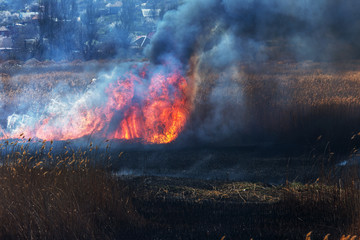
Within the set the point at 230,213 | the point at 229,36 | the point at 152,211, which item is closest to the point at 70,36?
the point at 229,36

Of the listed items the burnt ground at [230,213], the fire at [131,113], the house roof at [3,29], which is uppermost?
the burnt ground at [230,213]

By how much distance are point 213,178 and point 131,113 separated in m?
5.01

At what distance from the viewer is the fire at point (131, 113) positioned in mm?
13781

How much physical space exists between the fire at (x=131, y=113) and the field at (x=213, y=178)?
83cm

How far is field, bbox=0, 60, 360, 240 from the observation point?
6.00m

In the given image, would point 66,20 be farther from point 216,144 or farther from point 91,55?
point 216,144

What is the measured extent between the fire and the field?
827 millimetres

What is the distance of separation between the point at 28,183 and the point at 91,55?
29.2 meters

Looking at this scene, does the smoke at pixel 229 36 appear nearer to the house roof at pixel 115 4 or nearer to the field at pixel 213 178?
the field at pixel 213 178

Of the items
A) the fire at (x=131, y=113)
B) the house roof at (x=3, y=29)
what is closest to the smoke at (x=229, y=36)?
the fire at (x=131, y=113)

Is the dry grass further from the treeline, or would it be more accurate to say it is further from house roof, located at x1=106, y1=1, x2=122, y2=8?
house roof, located at x1=106, y1=1, x2=122, y2=8

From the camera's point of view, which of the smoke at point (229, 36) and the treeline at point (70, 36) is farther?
the treeline at point (70, 36)

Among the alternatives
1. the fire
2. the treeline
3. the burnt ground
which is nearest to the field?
the burnt ground

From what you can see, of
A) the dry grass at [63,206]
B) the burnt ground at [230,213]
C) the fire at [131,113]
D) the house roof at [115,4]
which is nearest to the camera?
the dry grass at [63,206]
